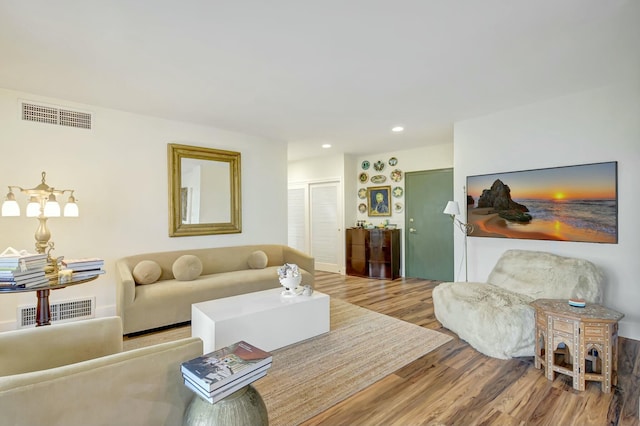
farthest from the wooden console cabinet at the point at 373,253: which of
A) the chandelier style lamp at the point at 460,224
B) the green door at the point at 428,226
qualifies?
the chandelier style lamp at the point at 460,224

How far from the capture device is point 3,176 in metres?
2.98

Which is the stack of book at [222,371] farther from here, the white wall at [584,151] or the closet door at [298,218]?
the closet door at [298,218]

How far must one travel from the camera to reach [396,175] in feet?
19.4

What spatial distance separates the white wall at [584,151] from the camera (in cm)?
284

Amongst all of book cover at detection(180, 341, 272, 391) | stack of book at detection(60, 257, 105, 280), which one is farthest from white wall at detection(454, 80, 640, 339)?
stack of book at detection(60, 257, 105, 280)

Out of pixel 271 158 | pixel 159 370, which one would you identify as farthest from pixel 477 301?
pixel 271 158

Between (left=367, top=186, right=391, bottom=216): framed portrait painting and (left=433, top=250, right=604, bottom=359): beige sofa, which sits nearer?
(left=433, top=250, right=604, bottom=359): beige sofa

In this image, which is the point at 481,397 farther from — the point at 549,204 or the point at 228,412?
the point at 549,204

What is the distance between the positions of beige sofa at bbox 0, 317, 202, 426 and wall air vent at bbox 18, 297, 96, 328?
7.35 ft

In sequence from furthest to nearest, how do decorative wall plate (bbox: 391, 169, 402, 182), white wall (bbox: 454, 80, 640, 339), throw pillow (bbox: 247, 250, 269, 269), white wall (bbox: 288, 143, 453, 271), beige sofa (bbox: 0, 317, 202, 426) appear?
1. decorative wall plate (bbox: 391, 169, 402, 182)
2. white wall (bbox: 288, 143, 453, 271)
3. throw pillow (bbox: 247, 250, 269, 269)
4. white wall (bbox: 454, 80, 640, 339)
5. beige sofa (bbox: 0, 317, 202, 426)

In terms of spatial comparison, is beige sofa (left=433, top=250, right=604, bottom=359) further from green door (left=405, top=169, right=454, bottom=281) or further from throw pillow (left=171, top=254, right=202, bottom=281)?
throw pillow (left=171, top=254, right=202, bottom=281)

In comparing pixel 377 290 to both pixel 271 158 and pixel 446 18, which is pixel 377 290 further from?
pixel 446 18

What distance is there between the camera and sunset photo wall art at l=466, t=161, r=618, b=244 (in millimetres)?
2963

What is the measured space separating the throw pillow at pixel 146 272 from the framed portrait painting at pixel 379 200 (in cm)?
409
